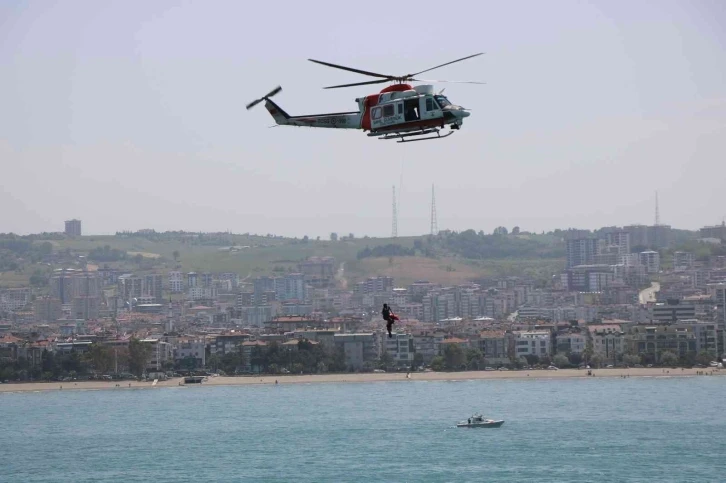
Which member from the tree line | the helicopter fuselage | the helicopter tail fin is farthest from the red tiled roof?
the helicopter fuselage

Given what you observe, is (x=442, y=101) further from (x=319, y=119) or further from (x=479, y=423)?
(x=479, y=423)

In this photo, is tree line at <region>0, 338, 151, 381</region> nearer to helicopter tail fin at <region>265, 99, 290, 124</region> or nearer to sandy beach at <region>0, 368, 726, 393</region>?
sandy beach at <region>0, 368, 726, 393</region>

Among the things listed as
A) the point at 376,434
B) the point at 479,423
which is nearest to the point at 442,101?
the point at 376,434

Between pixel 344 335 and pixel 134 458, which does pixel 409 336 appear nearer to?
pixel 344 335

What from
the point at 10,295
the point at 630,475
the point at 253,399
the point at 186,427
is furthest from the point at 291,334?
the point at 10,295

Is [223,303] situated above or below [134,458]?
above

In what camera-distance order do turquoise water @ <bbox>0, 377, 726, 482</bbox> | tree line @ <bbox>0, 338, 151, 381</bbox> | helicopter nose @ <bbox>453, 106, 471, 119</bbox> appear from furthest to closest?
tree line @ <bbox>0, 338, 151, 381</bbox> < turquoise water @ <bbox>0, 377, 726, 482</bbox> < helicopter nose @ <bbox>453, 106, 471, 119</bbox>

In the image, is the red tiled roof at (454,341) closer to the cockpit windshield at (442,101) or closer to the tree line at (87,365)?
the tree line at (87,365)
